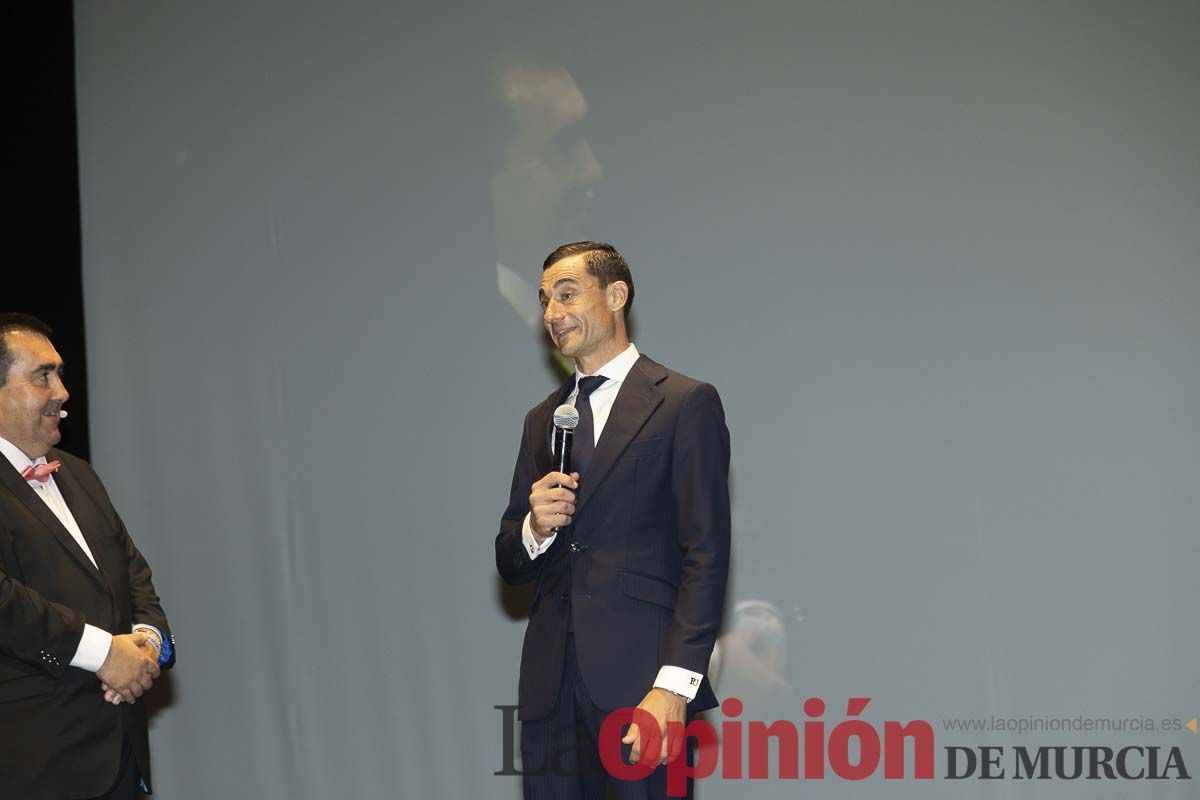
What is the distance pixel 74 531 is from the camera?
119 inches

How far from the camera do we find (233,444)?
14.2 feet

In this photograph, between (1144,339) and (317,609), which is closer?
(1144,339)

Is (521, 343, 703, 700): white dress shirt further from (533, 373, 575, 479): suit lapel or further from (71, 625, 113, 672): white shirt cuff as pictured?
(71, 625, 113, 672): white shirt cuff

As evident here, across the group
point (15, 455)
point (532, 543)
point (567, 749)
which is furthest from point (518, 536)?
point (15, 455)

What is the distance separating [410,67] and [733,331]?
1.52 meters

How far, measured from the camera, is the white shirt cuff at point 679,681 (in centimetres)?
228

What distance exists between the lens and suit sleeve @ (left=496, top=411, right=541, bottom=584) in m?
2.54

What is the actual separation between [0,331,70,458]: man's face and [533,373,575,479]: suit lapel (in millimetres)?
1237

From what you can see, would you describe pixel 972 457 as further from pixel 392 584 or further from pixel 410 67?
pixel 410 67

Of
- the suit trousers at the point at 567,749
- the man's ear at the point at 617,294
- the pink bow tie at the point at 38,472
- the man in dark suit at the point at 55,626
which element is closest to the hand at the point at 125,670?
the man in dark suit at the point at 55,626

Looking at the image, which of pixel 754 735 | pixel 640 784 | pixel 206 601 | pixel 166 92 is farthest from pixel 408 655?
pixel 166 92

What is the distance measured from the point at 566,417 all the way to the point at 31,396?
4.68ft

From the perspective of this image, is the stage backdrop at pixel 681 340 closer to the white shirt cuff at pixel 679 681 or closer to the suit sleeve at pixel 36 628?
the suit sleeve at pixel 36 628

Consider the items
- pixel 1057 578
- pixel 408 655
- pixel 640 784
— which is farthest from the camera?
pixel 408 655
